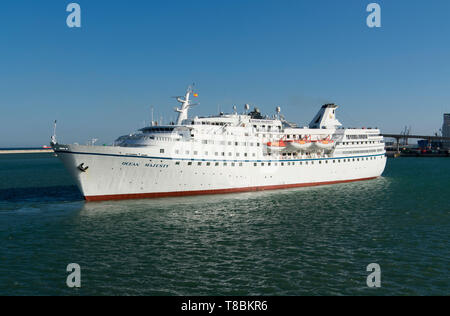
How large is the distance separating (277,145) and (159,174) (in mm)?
14521

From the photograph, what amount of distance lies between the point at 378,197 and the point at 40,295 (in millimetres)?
30300

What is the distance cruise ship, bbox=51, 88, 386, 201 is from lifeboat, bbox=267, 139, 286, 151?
0.38 ft

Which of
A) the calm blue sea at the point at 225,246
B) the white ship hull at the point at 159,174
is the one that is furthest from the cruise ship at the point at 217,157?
the calm blue sea at the point at 225,246

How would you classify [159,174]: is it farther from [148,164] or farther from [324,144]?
[324,144]

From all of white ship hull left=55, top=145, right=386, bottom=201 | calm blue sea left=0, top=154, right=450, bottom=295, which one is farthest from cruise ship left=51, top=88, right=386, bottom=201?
calm blue sea left=0, top=154, right=450, bottom=295

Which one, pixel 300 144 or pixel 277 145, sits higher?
pixel 300 144

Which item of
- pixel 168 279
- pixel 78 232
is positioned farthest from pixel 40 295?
pixel 78 232

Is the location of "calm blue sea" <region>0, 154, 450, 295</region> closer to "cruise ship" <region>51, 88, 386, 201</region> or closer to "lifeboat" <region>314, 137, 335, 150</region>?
"cruise ship" <region>51, 88, 386, 201</region>

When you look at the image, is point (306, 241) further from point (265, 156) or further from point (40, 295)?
point (265, 156)

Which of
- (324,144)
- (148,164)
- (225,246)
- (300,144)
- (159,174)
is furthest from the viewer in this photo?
(324,144)

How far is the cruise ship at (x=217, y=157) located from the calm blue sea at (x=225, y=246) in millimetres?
2247

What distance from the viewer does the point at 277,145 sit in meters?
36.5

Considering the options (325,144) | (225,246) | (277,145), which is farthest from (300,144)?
(225,246)

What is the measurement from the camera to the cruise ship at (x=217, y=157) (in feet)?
93.6
